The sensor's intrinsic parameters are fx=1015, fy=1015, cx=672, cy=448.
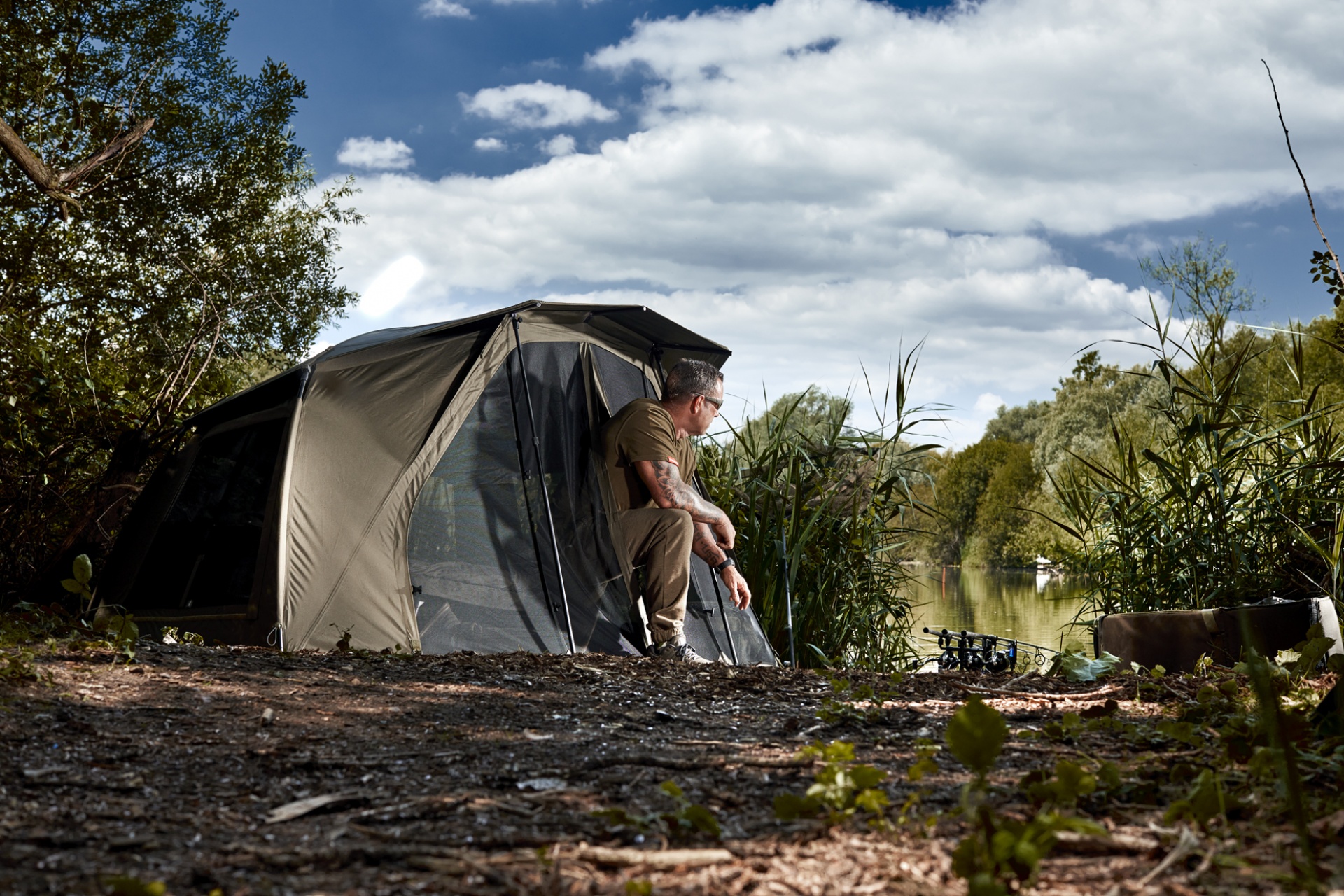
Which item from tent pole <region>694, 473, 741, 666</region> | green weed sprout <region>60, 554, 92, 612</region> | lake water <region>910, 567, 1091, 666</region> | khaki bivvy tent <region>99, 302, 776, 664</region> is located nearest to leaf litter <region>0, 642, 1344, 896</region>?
green weed sprout <region>60, 554, 92, 612</region>

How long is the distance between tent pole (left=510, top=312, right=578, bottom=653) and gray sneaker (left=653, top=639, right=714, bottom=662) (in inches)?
15.2

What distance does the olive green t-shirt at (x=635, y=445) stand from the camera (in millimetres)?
4773

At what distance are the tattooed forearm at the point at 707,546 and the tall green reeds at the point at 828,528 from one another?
55 centimetres

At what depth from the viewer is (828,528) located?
5.81 m

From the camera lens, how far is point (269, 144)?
11500mm

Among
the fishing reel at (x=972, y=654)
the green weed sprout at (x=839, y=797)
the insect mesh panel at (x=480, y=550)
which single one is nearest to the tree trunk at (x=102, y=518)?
the insect mesh panel at (x=480, y=550)

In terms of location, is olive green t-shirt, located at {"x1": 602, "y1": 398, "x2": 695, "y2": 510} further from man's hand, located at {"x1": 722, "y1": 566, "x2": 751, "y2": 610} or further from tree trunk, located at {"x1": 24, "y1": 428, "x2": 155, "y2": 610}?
tree trunk, located at {"x1": 24, "y1": 428, "x2": 155, "y2": 610}

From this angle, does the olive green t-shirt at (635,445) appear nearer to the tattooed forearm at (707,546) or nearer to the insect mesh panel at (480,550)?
the tattooed forearm at (707,546)

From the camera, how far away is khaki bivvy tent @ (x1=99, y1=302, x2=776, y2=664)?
14.6 ft

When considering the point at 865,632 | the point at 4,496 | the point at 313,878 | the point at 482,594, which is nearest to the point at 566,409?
the point at 482,594

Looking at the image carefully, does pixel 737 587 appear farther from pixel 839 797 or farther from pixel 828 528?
pixel 839 797

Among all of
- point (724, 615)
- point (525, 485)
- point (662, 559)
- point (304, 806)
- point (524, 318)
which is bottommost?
point (304, 806)


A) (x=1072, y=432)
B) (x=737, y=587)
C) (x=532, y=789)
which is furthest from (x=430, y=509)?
(x=1072, y=432)

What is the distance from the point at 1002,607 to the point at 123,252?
14726 millimetres
